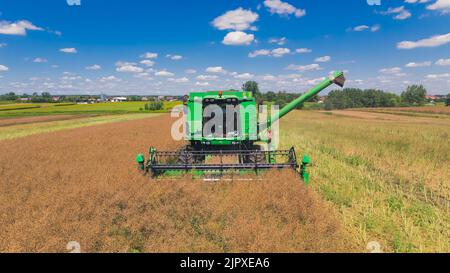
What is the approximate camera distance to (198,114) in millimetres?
6145

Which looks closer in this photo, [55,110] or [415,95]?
[55,110]

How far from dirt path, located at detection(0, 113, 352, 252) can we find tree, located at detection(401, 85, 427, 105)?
104 meters

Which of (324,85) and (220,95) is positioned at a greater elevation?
(324,85)

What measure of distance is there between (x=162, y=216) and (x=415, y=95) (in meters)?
106

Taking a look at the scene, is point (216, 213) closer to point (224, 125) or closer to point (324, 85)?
point (224, 125)

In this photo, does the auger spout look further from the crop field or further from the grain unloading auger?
the crop field

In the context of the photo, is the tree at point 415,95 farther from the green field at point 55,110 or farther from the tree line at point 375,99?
the green field at point 55,110

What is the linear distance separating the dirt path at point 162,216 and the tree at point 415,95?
4079 inches

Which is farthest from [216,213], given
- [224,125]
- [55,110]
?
[55,110]

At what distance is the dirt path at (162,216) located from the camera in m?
2.98

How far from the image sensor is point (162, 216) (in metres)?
3.56

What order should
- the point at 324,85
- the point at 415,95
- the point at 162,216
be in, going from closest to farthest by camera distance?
the point at 162,216 → the point at 324,85 → the point at 415,95

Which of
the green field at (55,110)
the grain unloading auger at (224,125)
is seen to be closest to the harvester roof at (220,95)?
the grain unloading auger at (224,125)
